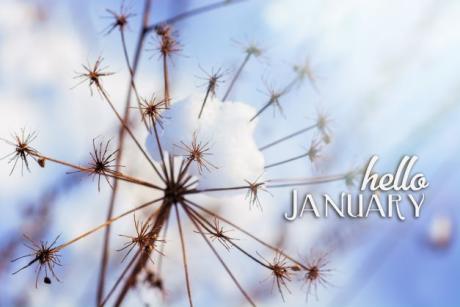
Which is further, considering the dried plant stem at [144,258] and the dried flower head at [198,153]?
the dried flower head at [198,153]

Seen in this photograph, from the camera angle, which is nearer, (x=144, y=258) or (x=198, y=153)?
(x=144, y=258)

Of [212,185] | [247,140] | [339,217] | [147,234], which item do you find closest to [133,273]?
[147,234]

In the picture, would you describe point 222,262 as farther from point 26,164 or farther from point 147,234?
point 26,164

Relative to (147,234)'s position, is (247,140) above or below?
above

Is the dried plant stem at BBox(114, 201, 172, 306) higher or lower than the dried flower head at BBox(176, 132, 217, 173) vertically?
lower

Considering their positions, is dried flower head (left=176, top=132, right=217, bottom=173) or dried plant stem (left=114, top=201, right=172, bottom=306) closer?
dried plant stem (left=114, top=201, right=172, bottom=306)

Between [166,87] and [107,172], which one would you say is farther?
[166,87]

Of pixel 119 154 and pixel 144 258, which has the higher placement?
pixel 119 154

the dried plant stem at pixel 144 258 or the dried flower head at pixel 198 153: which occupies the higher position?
the dried flower head at pixel 198 153
